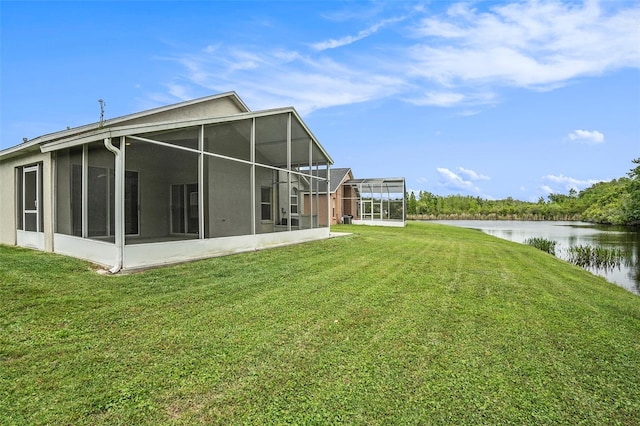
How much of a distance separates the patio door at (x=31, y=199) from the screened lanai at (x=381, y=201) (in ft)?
66.6

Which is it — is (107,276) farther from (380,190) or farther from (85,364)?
(380,190)

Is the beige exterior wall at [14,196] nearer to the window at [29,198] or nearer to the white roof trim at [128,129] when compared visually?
the window at [29,198]

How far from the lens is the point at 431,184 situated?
63875mm

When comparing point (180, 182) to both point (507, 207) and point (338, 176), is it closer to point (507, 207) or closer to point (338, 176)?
point (338, 176)

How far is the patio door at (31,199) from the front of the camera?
9.12 m

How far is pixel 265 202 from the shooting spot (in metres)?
11.4

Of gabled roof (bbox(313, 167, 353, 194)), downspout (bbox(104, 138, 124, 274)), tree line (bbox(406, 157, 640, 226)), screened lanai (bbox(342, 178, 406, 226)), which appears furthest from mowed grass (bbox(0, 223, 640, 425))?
tree line (bbox(406, 157, 640, 226))

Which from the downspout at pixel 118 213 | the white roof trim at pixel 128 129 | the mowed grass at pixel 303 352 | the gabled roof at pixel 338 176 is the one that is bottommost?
the mowed grass at pixel 303 352

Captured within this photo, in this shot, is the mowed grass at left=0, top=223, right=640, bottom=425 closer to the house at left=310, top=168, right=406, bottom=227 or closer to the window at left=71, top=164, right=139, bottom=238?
the window at left=71, top=164, right=139, bottom=238

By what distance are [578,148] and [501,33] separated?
64.1 ft

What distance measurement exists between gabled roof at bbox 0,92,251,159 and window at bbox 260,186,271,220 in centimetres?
400

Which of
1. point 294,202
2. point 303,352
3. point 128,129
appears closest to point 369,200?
point 294,202

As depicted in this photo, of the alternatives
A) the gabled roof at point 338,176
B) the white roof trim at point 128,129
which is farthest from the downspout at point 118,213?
the gabled roof at point 338,176

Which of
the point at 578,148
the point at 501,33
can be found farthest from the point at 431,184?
the point at 501,33
